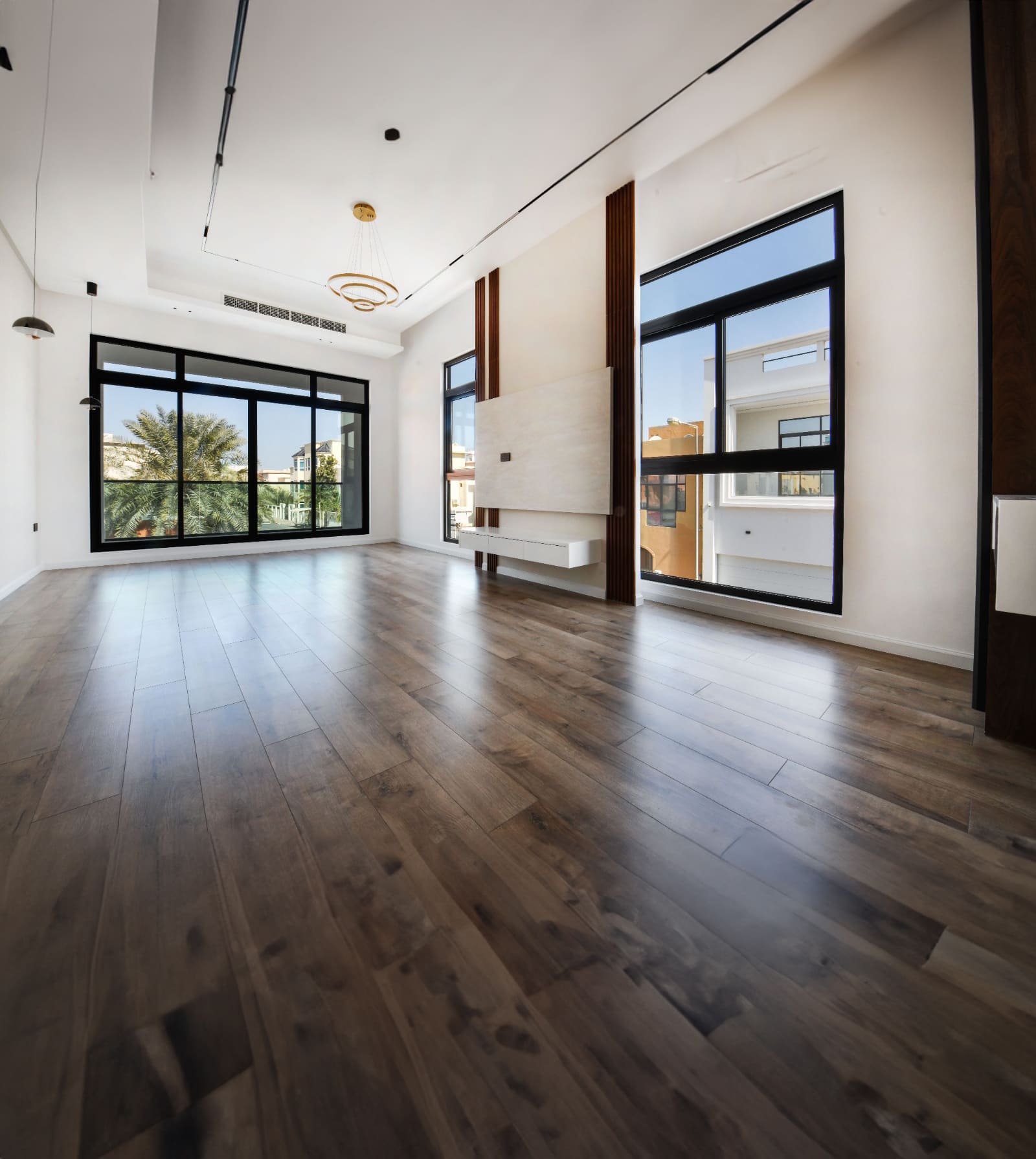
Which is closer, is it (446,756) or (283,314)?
(446,756)

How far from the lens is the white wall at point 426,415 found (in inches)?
302

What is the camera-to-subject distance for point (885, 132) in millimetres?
3152

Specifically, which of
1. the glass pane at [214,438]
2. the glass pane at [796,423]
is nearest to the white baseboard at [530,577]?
the glass pane at [796,423]

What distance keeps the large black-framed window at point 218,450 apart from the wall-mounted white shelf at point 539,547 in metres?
3.92

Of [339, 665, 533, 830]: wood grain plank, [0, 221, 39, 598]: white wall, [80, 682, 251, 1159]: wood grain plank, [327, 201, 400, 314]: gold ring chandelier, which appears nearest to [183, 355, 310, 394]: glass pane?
[0, 221, 39, 598]: white wall

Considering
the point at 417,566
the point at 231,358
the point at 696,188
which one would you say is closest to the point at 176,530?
the point at 231,358

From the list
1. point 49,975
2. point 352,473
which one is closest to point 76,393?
point 352,473

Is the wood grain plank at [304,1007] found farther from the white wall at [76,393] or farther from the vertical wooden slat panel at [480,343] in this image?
the white wall at [76,393]

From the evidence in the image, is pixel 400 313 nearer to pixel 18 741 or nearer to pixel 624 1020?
pixel 18 741

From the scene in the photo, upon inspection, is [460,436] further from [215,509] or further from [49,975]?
[49,975]

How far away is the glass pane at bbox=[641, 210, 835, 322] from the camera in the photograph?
3621 mm

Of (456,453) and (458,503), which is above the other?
(456,453)

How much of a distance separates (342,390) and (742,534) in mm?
7185

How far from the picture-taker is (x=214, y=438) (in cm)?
771
